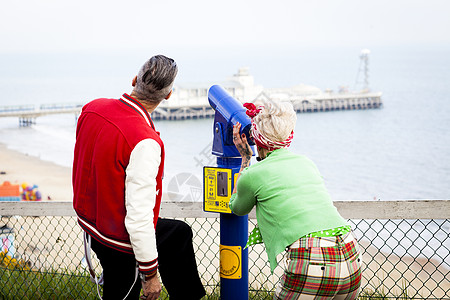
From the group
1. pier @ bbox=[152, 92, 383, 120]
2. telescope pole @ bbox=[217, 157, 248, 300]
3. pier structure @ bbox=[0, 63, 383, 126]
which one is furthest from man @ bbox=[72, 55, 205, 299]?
pier @ bbox=[152, 92, 383, 120]

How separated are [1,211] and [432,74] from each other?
122 meters

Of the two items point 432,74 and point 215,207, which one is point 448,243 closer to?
point 215,207

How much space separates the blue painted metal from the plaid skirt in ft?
2.07

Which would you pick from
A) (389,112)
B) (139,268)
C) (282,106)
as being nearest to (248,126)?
(282,106)

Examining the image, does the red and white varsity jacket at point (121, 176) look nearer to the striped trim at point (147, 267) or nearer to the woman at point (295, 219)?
the striped trim at point (147, 267)

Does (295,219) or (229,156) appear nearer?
(295,219)

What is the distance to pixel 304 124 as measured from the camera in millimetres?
54656

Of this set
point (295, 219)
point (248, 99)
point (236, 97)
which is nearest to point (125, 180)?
point (295, 219)

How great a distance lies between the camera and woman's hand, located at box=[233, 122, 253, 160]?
7.16 ft

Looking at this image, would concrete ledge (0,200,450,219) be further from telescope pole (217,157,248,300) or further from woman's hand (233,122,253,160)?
woman's hand (233,122,253,160)

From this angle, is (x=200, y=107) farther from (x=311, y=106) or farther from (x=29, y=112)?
(x=29, y=112)

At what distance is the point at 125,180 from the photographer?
6.23ft

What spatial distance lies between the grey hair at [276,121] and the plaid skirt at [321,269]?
1.30 feet

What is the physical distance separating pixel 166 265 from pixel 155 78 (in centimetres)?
81
